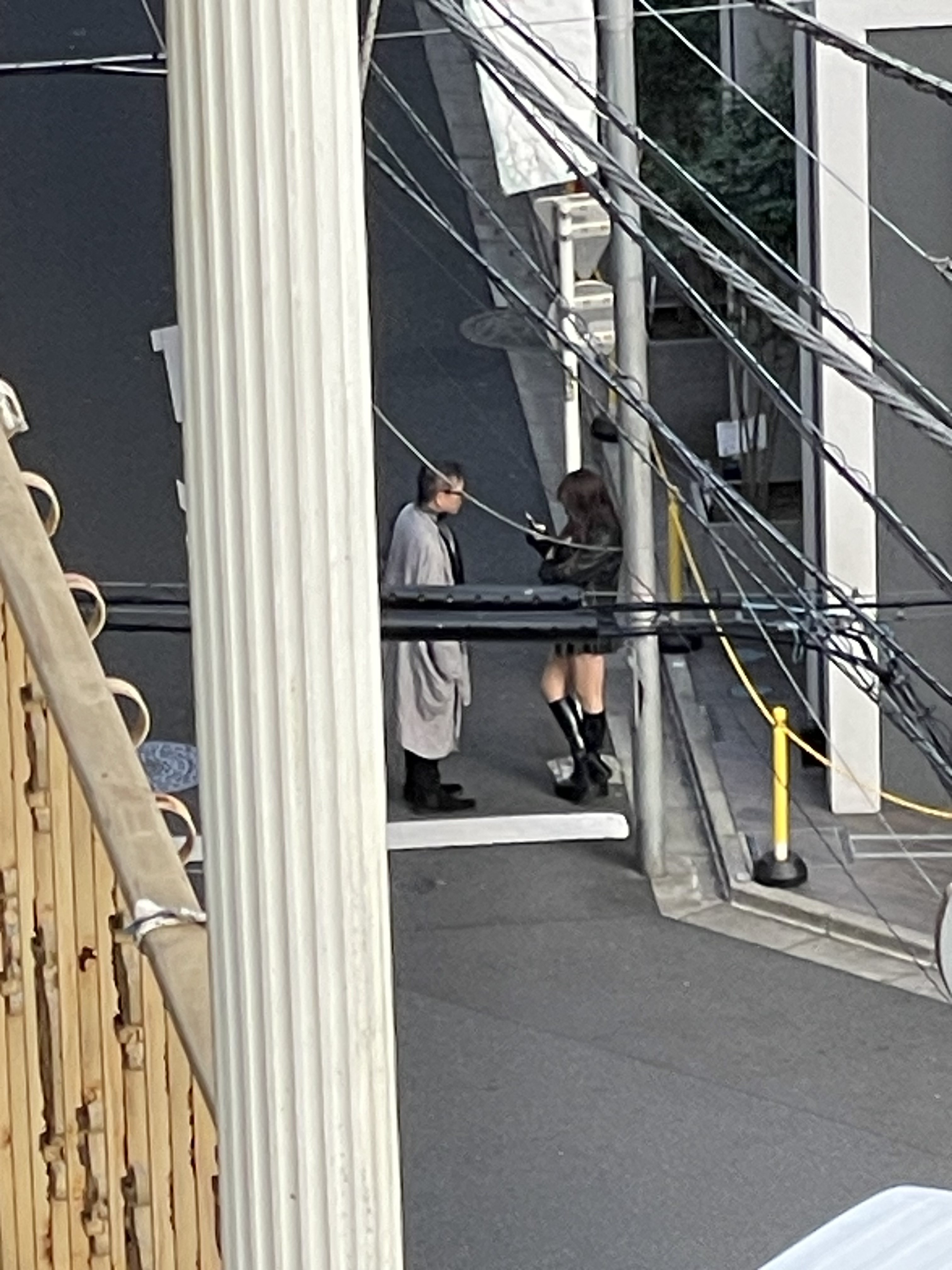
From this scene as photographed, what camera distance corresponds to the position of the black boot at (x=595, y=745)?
11562mm

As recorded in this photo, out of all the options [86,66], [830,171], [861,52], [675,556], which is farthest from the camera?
[675,556]

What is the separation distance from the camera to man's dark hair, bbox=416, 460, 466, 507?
36.1 ft

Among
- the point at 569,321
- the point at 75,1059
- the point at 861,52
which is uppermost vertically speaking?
the point at 861,52

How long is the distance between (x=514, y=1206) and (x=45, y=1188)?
4501 millimetres

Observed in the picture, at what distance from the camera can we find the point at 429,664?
11.3 m

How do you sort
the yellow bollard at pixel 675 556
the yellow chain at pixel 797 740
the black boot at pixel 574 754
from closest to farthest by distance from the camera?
the yellow chain at pixel 797 740 < the black boot at pixel 574 754 < the yellow bollard at pixel 675 556

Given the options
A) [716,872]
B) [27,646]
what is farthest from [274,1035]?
[716,872]

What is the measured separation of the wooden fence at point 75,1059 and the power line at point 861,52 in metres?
1.71

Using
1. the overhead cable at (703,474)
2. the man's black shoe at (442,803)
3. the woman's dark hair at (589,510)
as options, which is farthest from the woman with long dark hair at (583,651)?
the overhead cable at (703,474)

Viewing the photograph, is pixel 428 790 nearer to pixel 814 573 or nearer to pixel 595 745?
pixel 595 745

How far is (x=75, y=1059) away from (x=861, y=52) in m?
2.25

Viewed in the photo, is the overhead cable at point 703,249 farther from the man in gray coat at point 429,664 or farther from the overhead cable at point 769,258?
the man in gray coat at point 429,664

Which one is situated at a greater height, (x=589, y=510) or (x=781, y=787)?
(x=589, y=510)

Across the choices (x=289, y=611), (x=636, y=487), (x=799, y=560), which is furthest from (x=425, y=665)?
(x=289, y=611)
